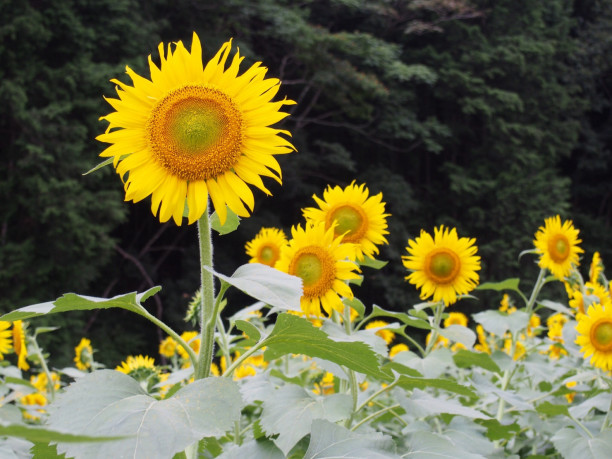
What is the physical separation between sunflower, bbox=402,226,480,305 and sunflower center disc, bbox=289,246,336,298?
49 centimetres

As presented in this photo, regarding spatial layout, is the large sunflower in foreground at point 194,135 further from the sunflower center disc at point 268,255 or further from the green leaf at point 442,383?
the sunflower center disc at point 268,255

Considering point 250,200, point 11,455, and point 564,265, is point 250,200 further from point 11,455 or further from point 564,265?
point 564,265

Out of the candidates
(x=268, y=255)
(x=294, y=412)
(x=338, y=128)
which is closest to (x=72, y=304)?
(x=294, y=412)

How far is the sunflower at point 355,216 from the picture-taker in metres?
1.38

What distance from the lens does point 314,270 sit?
1.19 metres

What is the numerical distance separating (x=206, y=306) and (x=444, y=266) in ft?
2.97

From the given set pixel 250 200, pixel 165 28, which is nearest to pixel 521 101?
pixel 165 28

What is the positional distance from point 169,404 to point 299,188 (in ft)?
32.5

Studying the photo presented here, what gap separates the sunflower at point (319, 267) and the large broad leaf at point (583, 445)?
471mm

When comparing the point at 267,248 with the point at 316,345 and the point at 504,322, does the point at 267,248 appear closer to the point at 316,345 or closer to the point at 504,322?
the point at 504,322

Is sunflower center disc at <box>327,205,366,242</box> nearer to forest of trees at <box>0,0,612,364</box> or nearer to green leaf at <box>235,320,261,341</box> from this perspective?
green leaf at <box>235,320,261,341</box>

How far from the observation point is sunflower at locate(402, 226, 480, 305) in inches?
64.9

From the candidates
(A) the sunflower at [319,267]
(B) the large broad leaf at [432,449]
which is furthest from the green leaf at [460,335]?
(B) the large broad leaf at [432,449]

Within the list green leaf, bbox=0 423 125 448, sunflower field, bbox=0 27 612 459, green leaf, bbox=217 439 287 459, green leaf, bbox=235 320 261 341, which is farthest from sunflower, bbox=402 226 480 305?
green leaf, bbox=0 423 125 448
